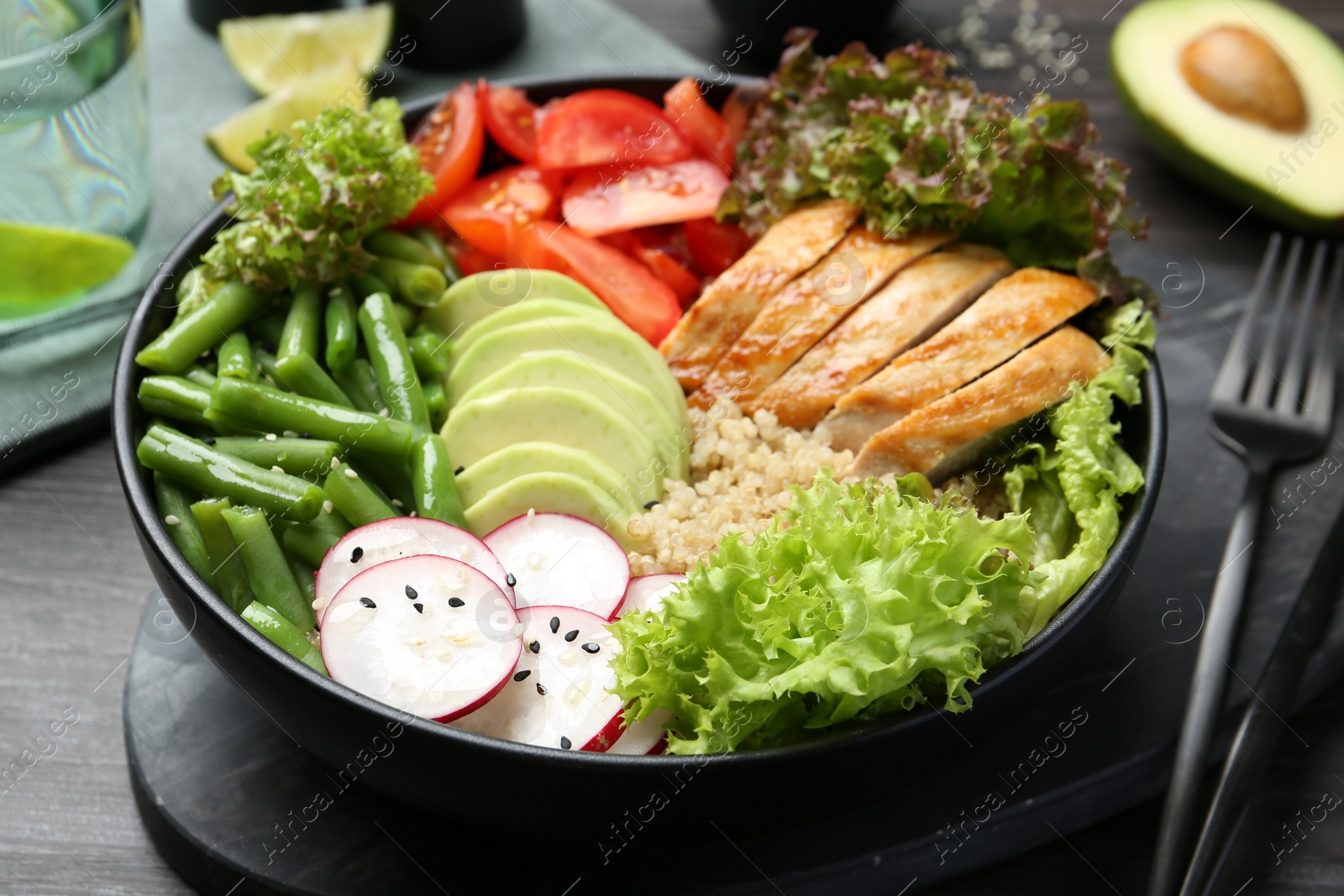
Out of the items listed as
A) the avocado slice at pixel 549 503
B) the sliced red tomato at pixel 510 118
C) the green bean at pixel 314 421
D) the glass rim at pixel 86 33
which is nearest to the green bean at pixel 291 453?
the green bean at pixel 314 421

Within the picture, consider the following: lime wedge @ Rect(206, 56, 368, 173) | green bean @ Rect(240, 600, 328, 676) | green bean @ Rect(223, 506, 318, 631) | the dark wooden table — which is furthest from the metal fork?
lime wedge @ Rect(206, 56, 368, 173)

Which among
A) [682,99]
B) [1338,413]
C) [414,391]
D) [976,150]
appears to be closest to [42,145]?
[414,391]

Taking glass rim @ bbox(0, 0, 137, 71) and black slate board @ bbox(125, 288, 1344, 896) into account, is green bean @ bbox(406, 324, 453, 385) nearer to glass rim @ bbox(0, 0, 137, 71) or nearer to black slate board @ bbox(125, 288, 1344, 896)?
black slate board @ bbox(125, 288, 1344, 896)

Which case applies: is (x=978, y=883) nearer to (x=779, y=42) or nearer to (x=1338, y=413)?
(x=1338, y=413)

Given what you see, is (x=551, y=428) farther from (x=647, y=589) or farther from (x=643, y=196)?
(x=643, y=196)

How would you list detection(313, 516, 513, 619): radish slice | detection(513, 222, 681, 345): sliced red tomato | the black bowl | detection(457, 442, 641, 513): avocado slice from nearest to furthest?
the black bowl → detection(313, 516, 513, 619): radish slice → detection(457, 442, 641, 513): avocado slice → detection(513, 222, 681, 345): sliced red tomato

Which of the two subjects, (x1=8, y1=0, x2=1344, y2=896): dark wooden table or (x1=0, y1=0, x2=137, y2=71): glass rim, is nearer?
(x1=8, y1=0, x2=1344, y2=896): dark wooden table
